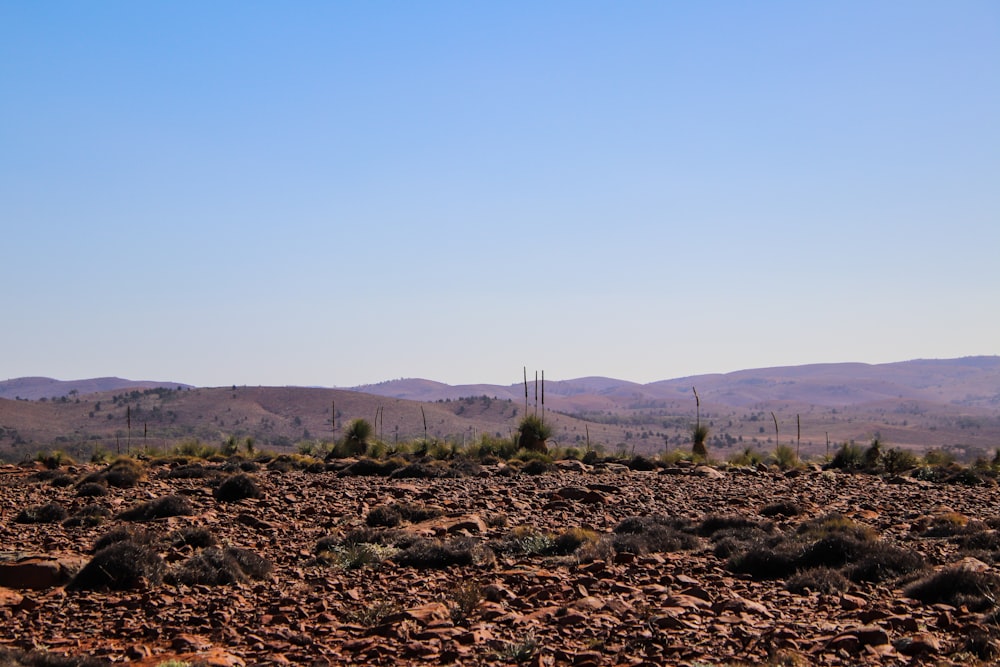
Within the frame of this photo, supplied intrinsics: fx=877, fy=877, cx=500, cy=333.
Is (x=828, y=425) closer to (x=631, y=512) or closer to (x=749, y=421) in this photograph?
(x=749, y=421)

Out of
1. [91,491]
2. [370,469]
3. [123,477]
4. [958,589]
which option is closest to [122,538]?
[91,491]

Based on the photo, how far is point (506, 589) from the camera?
1038cm

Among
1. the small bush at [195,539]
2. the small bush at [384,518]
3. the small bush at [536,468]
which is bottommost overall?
the small bush at [536,468]

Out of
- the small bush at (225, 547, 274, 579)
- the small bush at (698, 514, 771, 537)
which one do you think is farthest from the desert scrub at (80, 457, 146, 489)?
the small bush at (698, 514, 771, 537)

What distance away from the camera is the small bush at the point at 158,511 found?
1698cm

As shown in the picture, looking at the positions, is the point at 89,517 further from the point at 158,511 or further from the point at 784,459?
the point at 784,459

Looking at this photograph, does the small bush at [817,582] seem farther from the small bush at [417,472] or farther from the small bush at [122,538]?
the small bush at [417,472]

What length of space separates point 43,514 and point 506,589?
36.6ft

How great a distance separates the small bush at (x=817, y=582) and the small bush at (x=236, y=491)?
1292cm

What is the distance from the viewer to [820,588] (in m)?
10.2

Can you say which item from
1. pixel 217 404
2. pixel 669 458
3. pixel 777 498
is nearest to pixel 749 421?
pixel 217 404

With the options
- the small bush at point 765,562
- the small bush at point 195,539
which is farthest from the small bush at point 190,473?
the small bush at point 765,562

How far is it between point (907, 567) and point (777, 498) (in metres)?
9.74

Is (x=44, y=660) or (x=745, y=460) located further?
(x=745, y=460)
